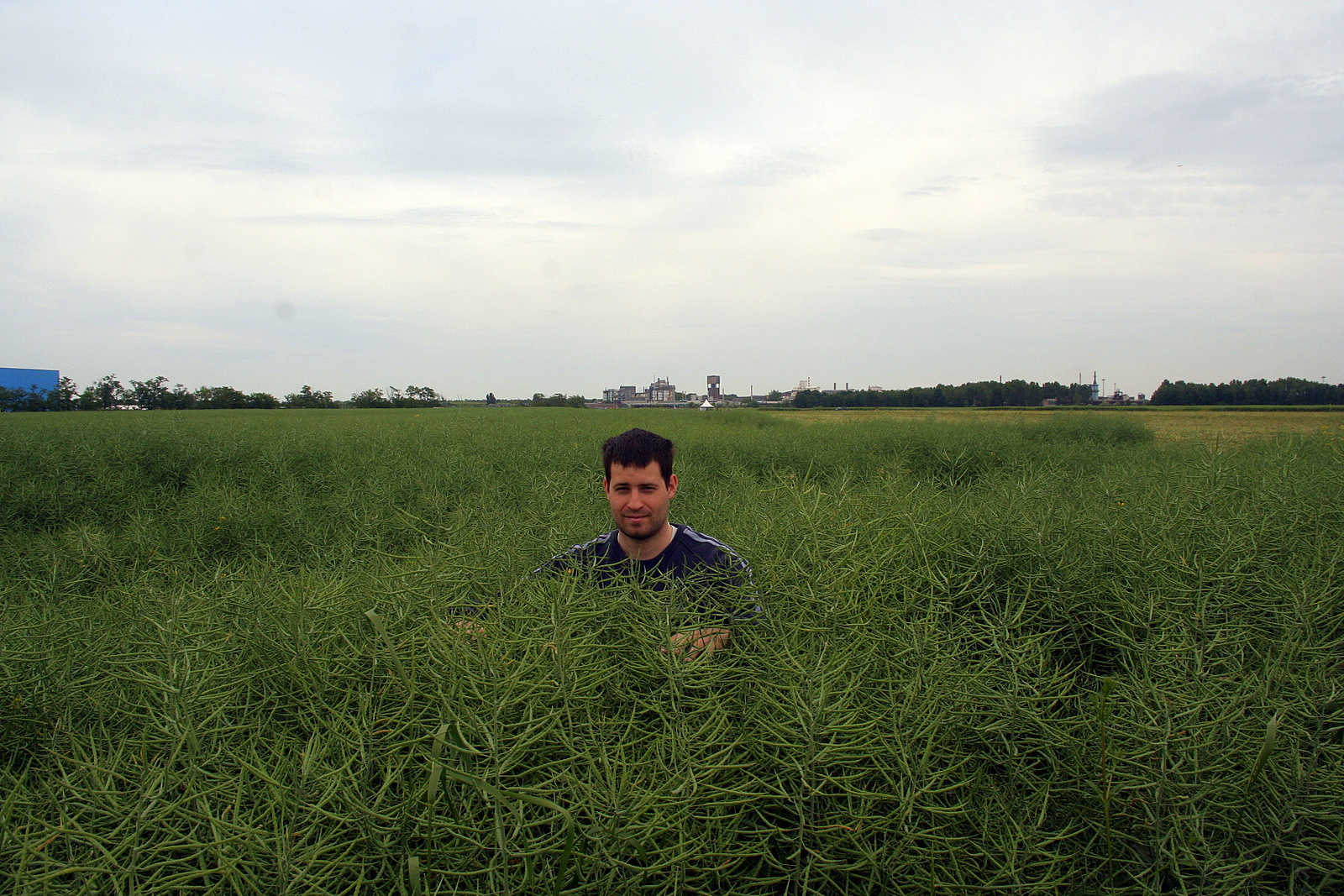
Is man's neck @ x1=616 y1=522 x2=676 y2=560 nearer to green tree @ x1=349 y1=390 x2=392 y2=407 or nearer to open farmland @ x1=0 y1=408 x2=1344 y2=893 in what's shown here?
open farmland @ x1=0 y1=408 x2=1344 y2=893

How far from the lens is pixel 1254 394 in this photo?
2291 inches

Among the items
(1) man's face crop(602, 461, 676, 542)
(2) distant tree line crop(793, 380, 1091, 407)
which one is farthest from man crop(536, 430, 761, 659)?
(2) distant tree line crop(793, 380, 1091, 407)

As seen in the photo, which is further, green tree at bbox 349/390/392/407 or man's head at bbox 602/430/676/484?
green tree at bbox 349/390/392/407

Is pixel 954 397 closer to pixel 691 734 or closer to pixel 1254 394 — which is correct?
pixel 1254 394

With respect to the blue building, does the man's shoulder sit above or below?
below

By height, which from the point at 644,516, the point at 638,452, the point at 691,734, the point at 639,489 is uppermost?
the point at 638,452

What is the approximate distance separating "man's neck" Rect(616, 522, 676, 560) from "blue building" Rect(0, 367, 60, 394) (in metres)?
39.3

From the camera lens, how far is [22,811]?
1105 millimetres

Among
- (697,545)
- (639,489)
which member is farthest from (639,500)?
(697,545)

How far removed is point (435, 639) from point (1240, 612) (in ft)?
7.76

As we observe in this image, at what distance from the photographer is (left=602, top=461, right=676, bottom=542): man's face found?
245 cm

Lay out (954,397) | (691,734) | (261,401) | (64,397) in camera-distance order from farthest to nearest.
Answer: (954,397) → (261,401) → (64,397) → (691,734)

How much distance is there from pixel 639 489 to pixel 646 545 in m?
0.24

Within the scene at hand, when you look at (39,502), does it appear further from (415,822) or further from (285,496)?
(415,822)
